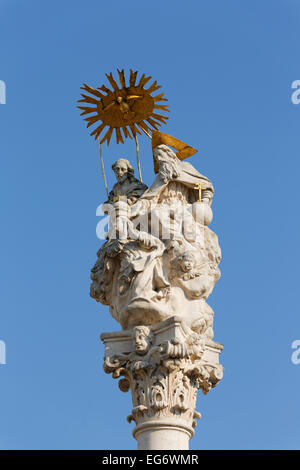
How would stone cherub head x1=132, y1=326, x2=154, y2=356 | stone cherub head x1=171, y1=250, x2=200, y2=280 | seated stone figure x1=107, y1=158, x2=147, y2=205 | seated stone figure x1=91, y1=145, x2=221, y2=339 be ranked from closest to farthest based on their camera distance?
stone cherub head x1=132, y1=326, x2=154, y2=356 → seated stone figure x1=91, y1=145, x2=221, y2=339 → stone cherub head x1=171, y1=250, x2=200, y2=280 → seated stone figure x1=107, y1=158, x2=147, y2=205

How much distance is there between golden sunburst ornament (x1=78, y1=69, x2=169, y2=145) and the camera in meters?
18.6

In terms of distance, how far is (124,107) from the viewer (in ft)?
61.4

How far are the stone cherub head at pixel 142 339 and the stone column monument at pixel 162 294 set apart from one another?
0.6 inches

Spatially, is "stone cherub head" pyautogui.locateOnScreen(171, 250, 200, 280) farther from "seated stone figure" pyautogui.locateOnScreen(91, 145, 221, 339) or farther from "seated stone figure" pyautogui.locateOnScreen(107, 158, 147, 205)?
"seated stone figure" pyautogui.locateOnScreen(107, 158, 147, 205)

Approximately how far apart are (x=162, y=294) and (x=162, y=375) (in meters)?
1.43

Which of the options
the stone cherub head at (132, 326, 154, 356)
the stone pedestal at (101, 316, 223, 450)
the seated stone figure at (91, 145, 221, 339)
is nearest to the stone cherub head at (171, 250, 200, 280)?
the seated stone figure at (91, 145, 221, 339)

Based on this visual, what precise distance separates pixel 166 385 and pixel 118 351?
1.07 meters

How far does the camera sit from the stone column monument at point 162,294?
15977 mm

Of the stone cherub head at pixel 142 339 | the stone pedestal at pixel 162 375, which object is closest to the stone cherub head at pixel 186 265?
the stone pedestal at pixel 162 375

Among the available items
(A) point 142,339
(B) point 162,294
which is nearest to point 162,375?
(A) point 142,339

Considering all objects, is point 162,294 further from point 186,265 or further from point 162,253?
point 162,253

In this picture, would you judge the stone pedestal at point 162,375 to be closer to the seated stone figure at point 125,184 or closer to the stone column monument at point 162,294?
the stone column monument at point 162,294
